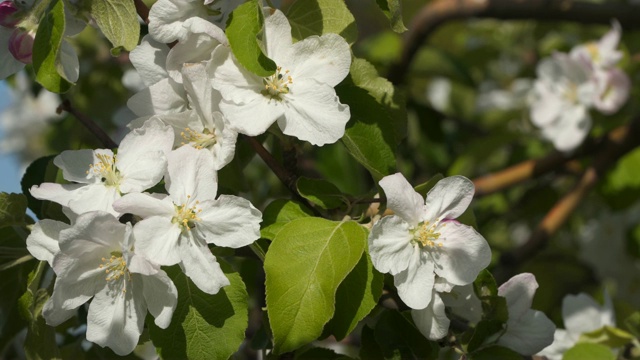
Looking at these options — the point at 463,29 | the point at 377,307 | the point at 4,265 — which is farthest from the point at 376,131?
the point at 463,29

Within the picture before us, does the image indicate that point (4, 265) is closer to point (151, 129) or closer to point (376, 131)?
point (151, 129)

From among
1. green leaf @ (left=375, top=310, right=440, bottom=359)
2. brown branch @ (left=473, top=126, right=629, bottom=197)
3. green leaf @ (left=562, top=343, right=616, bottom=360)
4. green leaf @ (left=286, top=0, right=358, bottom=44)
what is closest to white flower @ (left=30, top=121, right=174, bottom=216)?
green leaf @ (left=286, top=0, right=358, bottom=44)

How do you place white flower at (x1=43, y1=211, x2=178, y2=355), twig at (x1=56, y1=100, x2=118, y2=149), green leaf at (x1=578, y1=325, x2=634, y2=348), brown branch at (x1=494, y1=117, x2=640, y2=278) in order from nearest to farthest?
white flower at (x1=43, y1=211, x2=178, y2=355)
twig at (x1=56, y1=100, x2=118, y2=149)
green leaf at (x1=578, y1=325, x2=634, y2=348)
brown branch at (x1=494, y1=117, x2=640, y2=278)

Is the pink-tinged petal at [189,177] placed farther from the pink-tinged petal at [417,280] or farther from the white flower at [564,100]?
the white flower at [564,100]

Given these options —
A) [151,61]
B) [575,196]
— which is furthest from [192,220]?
[575,196]

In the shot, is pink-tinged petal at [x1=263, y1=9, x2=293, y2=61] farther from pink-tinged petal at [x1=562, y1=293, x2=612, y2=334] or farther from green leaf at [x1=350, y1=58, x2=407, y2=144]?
pink-tinged petal at [x1=562, y1=293, x2=612, y2=334]

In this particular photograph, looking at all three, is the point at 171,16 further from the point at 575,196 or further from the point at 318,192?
the point at 575,196
